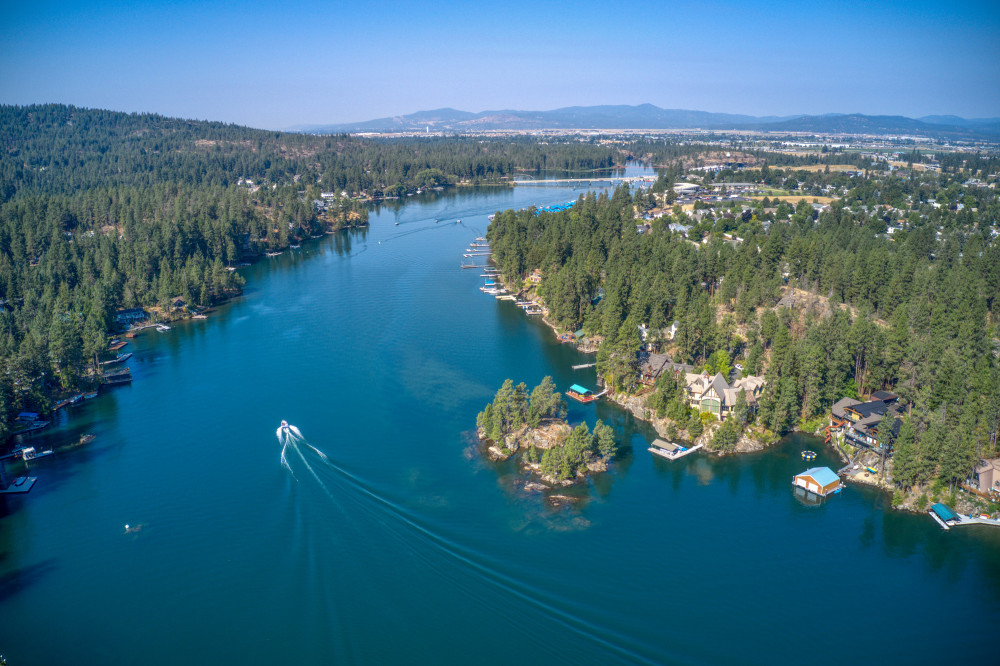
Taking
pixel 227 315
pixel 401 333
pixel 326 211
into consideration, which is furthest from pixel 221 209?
pixel 401 333

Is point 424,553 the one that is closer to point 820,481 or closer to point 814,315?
point 820,481

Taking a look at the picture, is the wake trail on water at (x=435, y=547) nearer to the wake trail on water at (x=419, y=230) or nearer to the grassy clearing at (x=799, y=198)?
the wake trail on water at (x=419, y=230)

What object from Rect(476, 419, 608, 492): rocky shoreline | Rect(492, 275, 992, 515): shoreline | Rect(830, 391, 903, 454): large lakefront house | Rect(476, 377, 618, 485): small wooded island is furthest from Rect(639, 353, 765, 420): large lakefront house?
Rect(476, 419, 608, 492): rocky shoreline

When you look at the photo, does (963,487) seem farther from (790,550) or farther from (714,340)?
(714,340)

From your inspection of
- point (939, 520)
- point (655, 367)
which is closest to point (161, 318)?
point (655, 367)

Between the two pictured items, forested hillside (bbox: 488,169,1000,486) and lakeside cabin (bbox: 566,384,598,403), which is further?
lakeside cabin (bbox: 566,384,598,403)

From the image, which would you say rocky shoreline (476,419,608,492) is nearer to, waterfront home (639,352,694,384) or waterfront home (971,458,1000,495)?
waterfront home (639,352,694,384)
